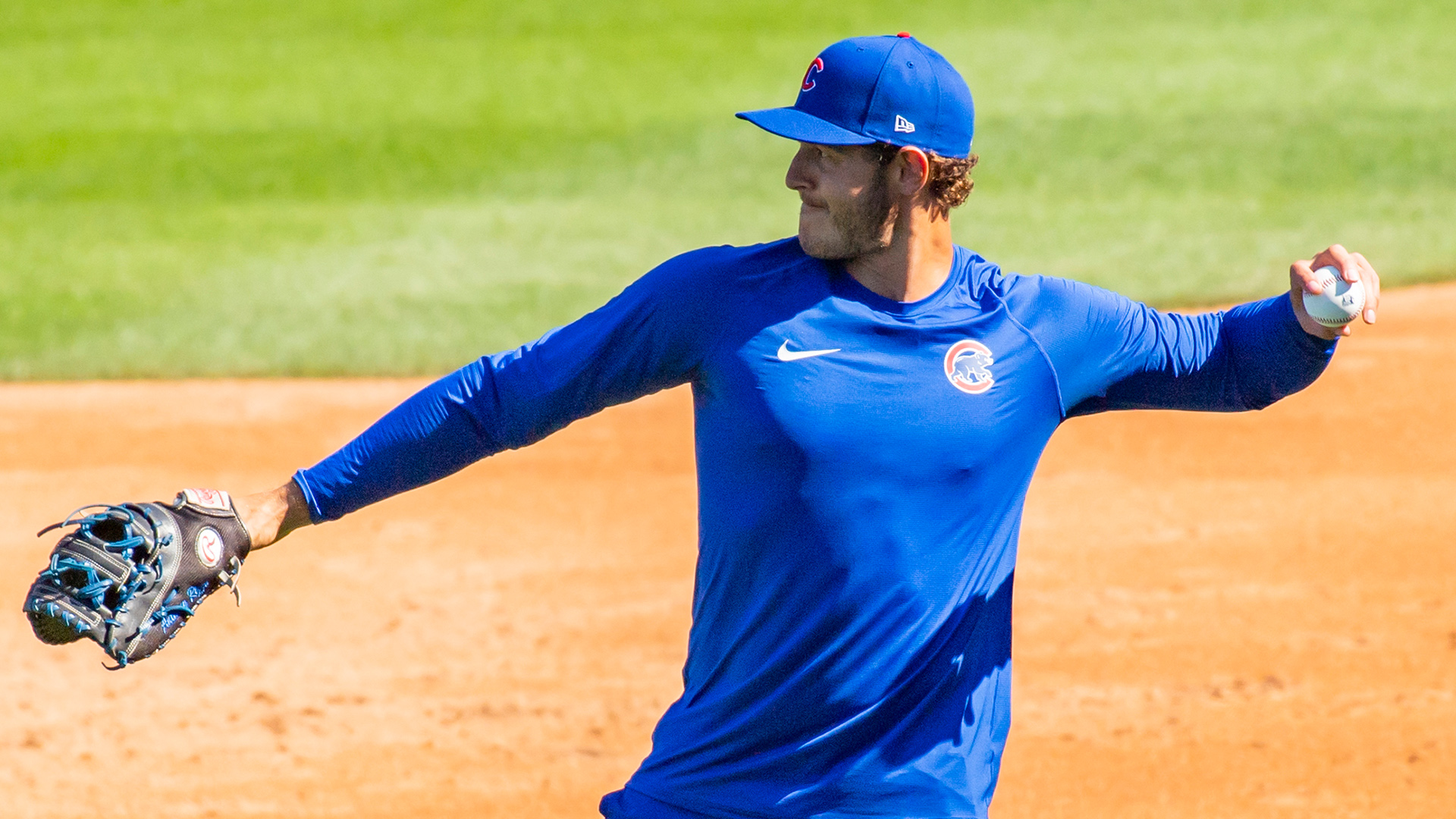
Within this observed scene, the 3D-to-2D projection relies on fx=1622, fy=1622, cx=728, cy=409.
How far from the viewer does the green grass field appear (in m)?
10.7

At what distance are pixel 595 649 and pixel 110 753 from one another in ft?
5.77

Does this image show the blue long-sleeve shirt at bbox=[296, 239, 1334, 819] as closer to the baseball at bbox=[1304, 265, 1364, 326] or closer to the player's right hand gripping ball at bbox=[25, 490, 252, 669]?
the baseball at bbox=[1304, 265, 1364, 326]

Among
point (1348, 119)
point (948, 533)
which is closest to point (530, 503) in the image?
point (948, 533)

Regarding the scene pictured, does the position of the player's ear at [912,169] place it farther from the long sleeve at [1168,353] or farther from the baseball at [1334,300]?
the baseball at [1334,300]

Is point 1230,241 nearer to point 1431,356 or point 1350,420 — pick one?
point 1431,356

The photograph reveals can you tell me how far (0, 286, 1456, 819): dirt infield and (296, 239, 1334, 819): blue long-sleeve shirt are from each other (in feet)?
7.37

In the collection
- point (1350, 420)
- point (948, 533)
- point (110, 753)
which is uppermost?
point (948, 533)

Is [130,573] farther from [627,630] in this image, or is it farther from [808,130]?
[627,630]

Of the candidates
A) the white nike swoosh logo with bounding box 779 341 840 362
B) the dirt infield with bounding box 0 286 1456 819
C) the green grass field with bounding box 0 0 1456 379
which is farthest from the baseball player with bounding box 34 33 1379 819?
the green grass field with bounding box 0 0 1456 379

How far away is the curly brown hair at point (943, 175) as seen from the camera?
121 inches

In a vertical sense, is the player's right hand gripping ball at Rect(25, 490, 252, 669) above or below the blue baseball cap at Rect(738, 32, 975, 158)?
below

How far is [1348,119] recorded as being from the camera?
13.8 meters

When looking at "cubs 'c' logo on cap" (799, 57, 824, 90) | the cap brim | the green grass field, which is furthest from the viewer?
the green grass field

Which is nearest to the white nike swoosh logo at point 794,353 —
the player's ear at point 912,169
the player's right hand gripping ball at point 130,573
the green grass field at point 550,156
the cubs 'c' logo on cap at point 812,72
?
the player's ear at point 912,169
